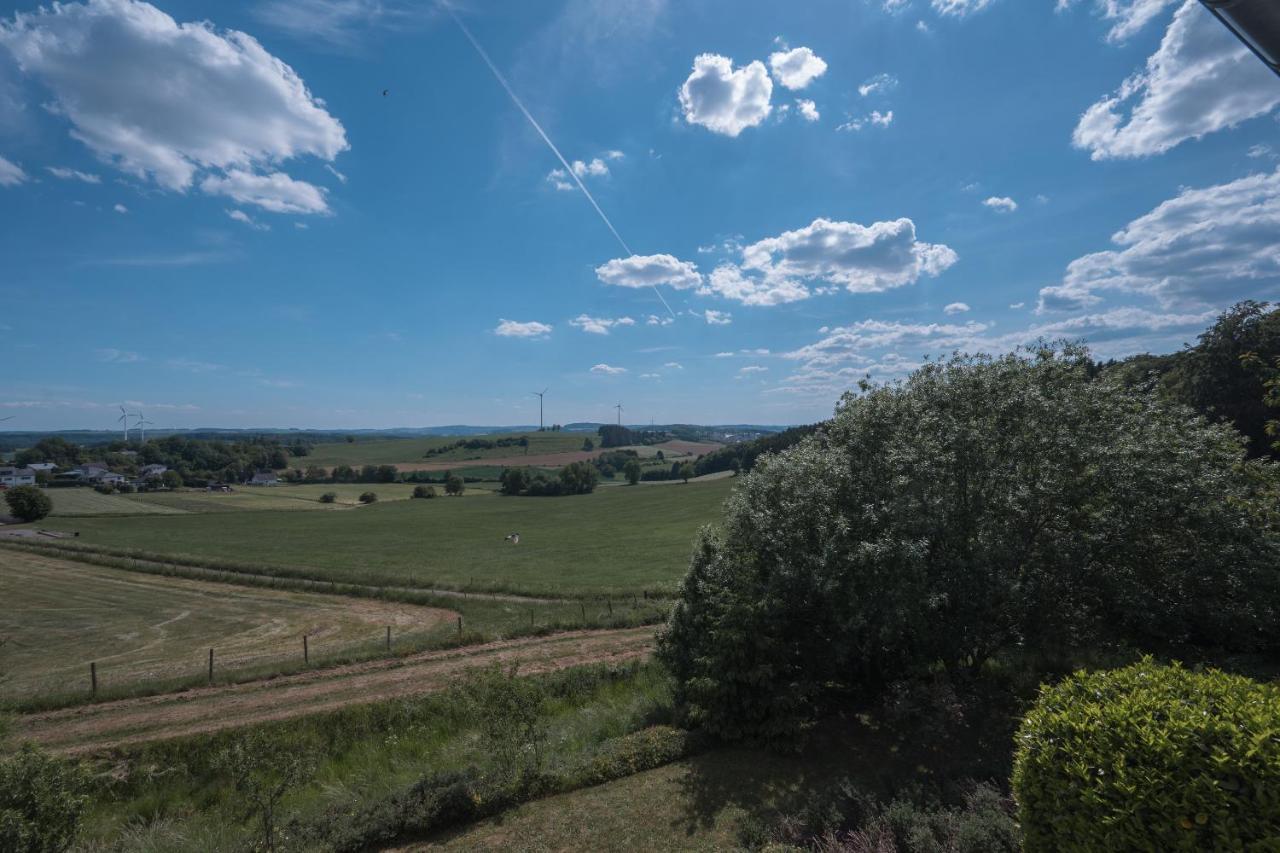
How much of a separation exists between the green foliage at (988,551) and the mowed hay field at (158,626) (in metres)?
19.3

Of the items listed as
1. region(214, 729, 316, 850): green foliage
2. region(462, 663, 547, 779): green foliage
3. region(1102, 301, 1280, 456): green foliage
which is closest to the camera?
region(214, 729, 316, 850): green foliage

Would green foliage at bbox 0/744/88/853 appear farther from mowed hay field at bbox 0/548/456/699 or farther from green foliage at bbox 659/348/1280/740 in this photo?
mowed hay field at bbox 0/548/456/699

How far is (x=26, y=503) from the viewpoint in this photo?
7444 cm

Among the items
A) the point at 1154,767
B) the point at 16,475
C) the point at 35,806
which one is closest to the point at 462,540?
the point at 35,806

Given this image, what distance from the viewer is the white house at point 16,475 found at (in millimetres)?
118975

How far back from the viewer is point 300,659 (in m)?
24.2

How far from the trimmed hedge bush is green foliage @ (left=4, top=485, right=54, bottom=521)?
110972 millimetres

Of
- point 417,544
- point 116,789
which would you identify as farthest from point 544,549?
point 116,789

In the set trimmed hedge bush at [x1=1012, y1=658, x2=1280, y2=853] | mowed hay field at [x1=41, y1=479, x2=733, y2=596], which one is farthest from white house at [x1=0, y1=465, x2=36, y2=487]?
trimmed hedge bush at [x1=1012, y1=658, x2=1280, y2=853]

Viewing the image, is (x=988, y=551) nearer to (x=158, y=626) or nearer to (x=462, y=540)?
(x=158, y=626)

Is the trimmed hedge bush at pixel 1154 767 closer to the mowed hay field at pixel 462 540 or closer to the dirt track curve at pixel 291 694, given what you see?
the dirt track curve at pixel 291 694

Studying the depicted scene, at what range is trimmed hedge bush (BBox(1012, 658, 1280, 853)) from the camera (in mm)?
4582

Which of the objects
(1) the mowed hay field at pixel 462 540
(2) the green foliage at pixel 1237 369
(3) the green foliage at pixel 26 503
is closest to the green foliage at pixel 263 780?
(1) the mowed hay field at pixel 462 540

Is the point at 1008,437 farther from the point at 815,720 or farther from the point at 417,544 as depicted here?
the point at 417,544
